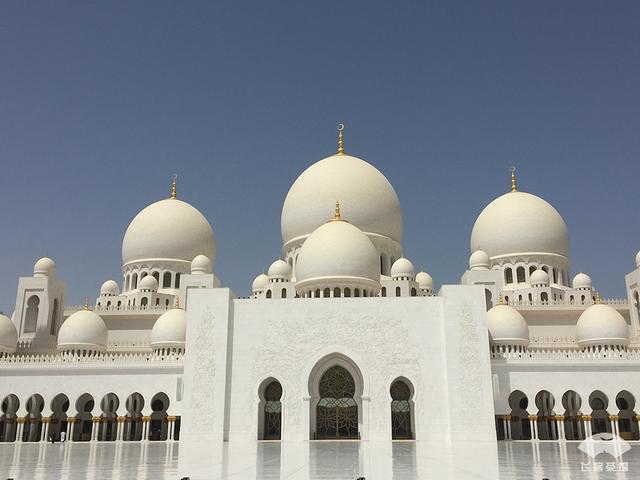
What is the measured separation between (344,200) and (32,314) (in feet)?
46.3

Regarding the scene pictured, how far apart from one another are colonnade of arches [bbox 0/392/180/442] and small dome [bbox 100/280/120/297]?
5.59 meters

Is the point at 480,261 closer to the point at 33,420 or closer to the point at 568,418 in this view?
the point at 568,418

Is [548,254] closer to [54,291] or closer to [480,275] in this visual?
[480,275]

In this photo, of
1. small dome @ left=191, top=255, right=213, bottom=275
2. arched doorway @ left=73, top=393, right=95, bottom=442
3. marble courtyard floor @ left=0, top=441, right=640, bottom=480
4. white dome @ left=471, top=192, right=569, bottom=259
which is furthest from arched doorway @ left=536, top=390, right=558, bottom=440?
arched doorway @ left=73, top=393, right=95, bottom=442

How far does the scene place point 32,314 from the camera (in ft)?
88.3

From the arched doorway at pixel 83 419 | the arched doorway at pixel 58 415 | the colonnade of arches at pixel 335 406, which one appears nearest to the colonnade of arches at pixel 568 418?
the colonnade of arches at pixel 335 406

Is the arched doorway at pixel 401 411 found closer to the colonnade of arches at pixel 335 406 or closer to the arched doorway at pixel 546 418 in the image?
the colonnade of arches at pixel 335 406

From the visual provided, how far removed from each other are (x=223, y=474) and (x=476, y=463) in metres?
4.16

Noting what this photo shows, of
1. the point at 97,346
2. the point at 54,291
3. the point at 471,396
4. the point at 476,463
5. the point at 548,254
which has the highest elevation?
the point at 548,254

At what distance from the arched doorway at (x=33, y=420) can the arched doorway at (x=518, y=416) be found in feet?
52.6

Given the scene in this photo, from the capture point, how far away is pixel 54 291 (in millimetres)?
26953

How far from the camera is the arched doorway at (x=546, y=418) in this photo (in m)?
20.4

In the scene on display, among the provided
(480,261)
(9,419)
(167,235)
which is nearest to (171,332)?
(9,419)

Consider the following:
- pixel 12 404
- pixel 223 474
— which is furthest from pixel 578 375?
pixel 12 404
